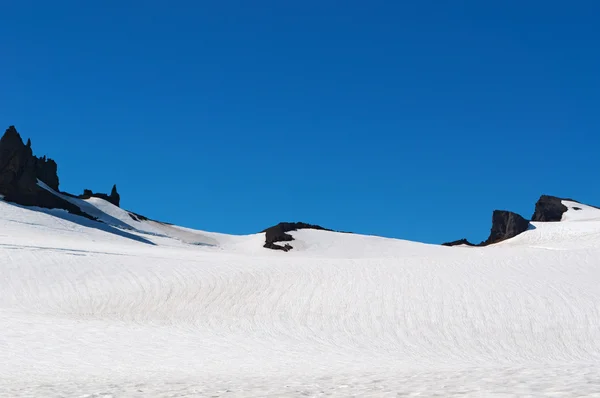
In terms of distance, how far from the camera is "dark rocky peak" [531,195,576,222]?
76406 mm

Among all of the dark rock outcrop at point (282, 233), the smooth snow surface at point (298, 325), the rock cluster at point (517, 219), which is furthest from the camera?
the rock cluster at point (517, 219)

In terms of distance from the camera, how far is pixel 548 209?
7719 centimetres

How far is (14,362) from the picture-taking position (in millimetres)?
13000

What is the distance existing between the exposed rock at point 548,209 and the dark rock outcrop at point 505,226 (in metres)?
5.85

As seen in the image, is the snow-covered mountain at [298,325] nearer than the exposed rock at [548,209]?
Yes

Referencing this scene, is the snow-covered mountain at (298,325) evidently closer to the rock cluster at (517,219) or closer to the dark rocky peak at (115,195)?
the rock cluster at (517,219)

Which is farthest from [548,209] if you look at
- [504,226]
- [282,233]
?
[282,233]

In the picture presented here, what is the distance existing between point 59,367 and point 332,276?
15850mm

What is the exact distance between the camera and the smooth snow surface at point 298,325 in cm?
924

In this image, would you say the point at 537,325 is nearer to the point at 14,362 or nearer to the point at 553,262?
the point at 553,262

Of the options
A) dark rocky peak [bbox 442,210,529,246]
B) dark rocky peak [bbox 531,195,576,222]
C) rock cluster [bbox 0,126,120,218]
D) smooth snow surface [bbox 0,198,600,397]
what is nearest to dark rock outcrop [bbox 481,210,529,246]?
dark rocky peak [bbox 442,210,529,246]

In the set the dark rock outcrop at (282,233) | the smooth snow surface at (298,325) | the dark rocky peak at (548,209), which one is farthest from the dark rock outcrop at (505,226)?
the smooth snow surface at (298,325)

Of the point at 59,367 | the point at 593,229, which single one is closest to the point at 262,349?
the point at 59,367

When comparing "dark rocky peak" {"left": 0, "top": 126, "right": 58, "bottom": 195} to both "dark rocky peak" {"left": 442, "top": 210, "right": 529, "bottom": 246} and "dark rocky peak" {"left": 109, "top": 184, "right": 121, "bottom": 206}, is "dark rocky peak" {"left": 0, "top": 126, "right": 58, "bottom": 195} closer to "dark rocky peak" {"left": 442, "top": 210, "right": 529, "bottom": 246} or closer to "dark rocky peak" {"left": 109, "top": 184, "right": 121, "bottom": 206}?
"dark rocky peak" {"left": 109, "top": 184, "right": 121, "bottom": 206}
